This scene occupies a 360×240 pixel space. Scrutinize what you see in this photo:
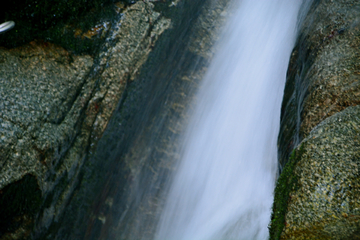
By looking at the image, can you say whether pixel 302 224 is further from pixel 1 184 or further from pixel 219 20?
pixel 219 20

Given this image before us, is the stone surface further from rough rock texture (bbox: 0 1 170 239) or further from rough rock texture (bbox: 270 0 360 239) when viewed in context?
rough rock texture (bbox: 0 1 170 239)

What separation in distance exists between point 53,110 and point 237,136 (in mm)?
3720

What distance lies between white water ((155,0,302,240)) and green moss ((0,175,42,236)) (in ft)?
8.98

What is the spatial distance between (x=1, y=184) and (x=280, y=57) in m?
5.75

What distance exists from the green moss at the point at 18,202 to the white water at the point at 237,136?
8.98 ft

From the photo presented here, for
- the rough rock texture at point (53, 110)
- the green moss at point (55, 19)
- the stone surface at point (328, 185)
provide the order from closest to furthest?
the stone surface at point (328, 185)
the rough rock texture at point (53, 110)
the green moss at point (55, 19)

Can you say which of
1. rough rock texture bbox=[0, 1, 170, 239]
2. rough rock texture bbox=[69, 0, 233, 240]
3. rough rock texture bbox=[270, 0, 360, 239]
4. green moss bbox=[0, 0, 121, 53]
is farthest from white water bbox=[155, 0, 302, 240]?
green moss bbox=[0, 0, 121, 53]

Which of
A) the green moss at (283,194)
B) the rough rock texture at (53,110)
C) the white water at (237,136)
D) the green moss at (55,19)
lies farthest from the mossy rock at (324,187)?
the green moss at (55,19)

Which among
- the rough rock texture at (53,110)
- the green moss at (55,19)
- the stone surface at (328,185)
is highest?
the green moss at (55,19)

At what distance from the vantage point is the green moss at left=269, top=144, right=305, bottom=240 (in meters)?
2.71

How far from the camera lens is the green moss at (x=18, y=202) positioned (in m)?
3.56

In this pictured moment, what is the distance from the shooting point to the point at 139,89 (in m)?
5.28

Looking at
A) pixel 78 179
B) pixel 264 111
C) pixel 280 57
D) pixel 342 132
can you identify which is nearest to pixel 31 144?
pixel 78 179

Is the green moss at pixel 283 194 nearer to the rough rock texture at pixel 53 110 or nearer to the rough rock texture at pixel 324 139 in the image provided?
the rough rock texture at pixel 324 139
